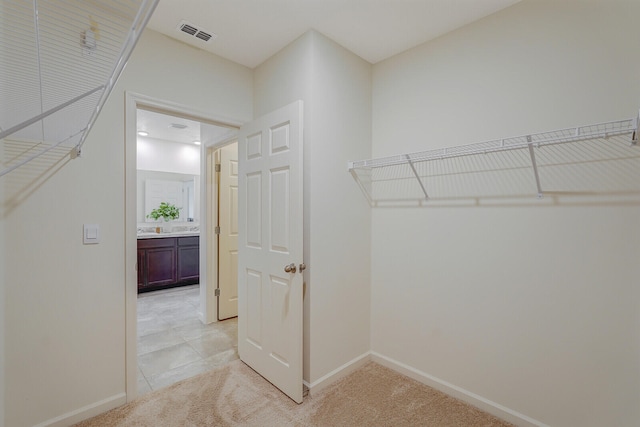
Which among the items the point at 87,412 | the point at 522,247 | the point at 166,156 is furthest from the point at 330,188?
the point at 166,156

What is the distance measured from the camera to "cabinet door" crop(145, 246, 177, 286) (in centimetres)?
446

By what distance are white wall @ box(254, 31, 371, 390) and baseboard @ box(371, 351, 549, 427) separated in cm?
23

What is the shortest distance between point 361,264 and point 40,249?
6.80ft

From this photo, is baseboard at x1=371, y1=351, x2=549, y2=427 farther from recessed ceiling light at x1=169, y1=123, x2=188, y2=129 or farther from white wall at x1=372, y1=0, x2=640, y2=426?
recessed ceiling light at x1=169, y1=123, x2=188, y2=129

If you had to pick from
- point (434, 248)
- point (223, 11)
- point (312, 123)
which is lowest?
point (434, 248)

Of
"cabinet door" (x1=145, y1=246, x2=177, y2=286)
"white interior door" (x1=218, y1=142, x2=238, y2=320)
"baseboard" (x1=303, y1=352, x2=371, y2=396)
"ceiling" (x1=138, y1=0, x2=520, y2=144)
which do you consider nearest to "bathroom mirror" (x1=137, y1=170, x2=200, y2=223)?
"cabinet door" (x1=145, y1=246, x2=177, y2=286)

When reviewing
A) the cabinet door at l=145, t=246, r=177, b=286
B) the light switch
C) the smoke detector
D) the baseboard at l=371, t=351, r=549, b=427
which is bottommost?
the baseboard at l=371, t=351, r=549, b=427

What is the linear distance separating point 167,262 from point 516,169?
461 centimetres

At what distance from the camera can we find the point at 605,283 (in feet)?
5.07

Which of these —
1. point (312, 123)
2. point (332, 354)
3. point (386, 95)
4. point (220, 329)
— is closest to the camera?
point (312, 123)

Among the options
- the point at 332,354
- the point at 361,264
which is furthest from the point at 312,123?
the point at 332,354

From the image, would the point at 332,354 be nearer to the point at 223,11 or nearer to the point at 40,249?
the point at 40,249

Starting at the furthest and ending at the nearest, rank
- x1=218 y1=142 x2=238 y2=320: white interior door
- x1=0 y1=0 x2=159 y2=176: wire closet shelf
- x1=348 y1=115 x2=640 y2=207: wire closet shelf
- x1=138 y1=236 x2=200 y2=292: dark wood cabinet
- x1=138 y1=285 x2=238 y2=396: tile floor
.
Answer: x1=138 y1=236 x2=200 y2=292: dark wood cabinet → x1=218 y1=142 x2=238 y2=320: white interior door → x1=138 y1=285 x2=238 y2=396: tile floor → x1=348 y1=115 x2=640 y2=207: wire closet shelf → x1=0 y1=0 x2=159 y2=176: wire closet shelf

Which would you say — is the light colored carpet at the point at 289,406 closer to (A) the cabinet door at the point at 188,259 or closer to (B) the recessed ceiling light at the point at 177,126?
(A) the cabinet door at the point at 188,259
